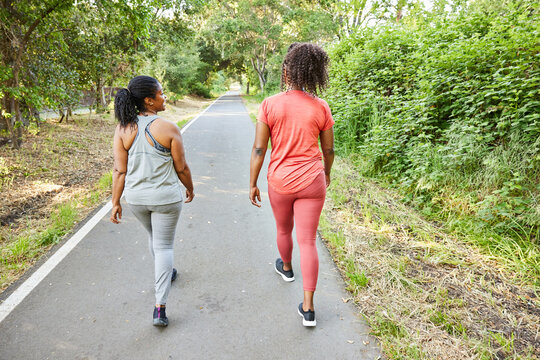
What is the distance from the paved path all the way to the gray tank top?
106cm

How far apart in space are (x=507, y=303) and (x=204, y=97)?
4456 cm

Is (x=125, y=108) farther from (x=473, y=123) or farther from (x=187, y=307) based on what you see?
(x=473, y=123)

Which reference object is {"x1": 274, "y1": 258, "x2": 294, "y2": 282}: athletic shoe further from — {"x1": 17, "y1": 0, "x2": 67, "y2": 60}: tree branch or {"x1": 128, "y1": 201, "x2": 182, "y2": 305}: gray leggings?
{"x1": 17, "y1": 0, "x2": 67, "y2": 60}: tree branch

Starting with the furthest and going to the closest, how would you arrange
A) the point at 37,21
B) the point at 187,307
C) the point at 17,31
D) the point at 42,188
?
1. the point at 17,31
2. the point at 37,21
3. the point at 42,188
4. the point at 187,307

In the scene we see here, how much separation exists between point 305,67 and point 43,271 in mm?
3344

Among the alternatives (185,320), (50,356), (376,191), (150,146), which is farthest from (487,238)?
(50,356)

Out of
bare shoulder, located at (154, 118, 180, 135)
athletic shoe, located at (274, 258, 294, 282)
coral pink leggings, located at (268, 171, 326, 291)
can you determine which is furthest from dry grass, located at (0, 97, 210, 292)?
coral pink leggings, located at (268, 171, 326, 291)

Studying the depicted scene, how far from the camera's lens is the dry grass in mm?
3611

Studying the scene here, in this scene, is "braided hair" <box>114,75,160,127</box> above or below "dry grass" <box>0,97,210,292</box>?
above

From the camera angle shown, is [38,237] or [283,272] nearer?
[283,272]

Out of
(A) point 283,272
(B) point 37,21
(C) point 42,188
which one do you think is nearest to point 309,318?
(A) point 283,272

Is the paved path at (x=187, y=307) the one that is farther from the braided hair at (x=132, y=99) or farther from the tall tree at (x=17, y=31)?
the tall tree at (x=17, y=31)

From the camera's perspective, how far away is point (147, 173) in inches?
91.6

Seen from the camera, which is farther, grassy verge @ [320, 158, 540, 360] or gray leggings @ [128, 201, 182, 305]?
gray leggings @ [128, 201, 182, 305]
